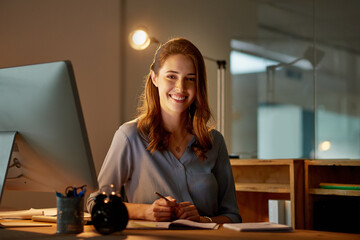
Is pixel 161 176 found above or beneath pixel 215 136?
beneath

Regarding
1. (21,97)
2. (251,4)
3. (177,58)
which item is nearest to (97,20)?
(251,4)

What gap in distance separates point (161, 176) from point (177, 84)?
386mm

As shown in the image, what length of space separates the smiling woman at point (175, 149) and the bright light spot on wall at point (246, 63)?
71.3 inches

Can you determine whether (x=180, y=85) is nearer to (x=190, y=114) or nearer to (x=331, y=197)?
(x=190, y=114)

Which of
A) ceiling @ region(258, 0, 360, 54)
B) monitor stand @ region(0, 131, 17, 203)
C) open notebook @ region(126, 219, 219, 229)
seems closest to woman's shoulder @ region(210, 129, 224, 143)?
open notebook @ region(126, 219, 219, 229)

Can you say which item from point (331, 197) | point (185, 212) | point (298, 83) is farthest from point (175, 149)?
point (298, 83)

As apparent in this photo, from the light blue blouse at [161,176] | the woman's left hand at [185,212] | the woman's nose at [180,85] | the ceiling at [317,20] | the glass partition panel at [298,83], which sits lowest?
the woman's left hand at [185,212]

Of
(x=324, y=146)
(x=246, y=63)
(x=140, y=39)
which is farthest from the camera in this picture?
(x=246, y=63)

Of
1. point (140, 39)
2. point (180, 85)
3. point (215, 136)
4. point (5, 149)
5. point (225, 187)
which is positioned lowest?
point (225, 187)

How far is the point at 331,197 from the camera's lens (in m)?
2.84

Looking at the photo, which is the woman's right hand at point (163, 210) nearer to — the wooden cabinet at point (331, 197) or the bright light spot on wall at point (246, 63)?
the wooden cabinet at point (331, 197)

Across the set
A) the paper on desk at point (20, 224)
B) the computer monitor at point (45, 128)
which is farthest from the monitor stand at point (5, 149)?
the paper on desk at point (20, 224)

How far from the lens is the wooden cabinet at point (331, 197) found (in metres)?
2.69

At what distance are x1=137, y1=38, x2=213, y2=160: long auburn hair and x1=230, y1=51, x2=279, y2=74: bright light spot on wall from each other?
183 centimetres
